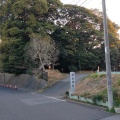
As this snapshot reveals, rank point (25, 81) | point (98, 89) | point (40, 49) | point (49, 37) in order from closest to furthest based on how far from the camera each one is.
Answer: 1. point (98, 89)
2. point (40, 49)
3. point (49, 37)
4. point (25, 81)

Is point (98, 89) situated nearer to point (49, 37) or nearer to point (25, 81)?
point (49, 37)

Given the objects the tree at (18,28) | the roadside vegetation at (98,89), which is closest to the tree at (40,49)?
the tree at (18,28)

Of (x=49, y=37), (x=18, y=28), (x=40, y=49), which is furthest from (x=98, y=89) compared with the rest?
(x=18, y=28)

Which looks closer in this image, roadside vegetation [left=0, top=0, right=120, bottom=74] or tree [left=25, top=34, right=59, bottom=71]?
tree [left=25, top=34, right=59, bottom=71]

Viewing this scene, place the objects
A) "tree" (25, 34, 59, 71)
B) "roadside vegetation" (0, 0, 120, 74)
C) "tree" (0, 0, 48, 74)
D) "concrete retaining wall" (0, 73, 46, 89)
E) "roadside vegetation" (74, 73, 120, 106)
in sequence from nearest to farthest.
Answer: "roadside vegetation" (74, 73, 120, 106)
"concrete retaining wall" (0, 73, 46, 89)
"tree" (25, 34, 59, 71)
"roadside vegetation" (0, 0, 120, 74)
"tree" (0, 0, 48, 74)

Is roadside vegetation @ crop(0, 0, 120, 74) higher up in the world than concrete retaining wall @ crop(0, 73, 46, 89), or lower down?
higher up

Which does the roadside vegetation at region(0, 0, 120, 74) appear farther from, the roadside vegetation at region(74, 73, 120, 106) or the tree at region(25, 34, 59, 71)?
the roadside vegetation at region(74, 73, 120, 106)

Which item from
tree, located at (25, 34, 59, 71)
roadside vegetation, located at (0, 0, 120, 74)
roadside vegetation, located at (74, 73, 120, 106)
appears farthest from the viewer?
roadside vegetation, located at (0, 0, 120, 74)

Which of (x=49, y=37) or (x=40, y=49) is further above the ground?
(x=49, y=37)

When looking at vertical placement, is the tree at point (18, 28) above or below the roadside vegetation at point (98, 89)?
above

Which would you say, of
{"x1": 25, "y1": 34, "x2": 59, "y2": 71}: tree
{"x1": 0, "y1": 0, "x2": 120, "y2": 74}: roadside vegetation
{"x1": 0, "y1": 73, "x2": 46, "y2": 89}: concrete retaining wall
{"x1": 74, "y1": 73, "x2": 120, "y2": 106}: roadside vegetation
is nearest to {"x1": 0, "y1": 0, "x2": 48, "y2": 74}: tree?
{"x1": 0, "y1": 0, "x2": 120, "y2": 74}: roadside vegetation

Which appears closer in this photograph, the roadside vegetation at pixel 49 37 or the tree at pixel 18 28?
the roadside vegetation at pixel 49 37

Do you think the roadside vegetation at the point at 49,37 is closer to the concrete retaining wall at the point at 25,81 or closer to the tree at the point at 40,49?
the tree at the point at 40,49

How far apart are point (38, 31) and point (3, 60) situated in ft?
21.4
